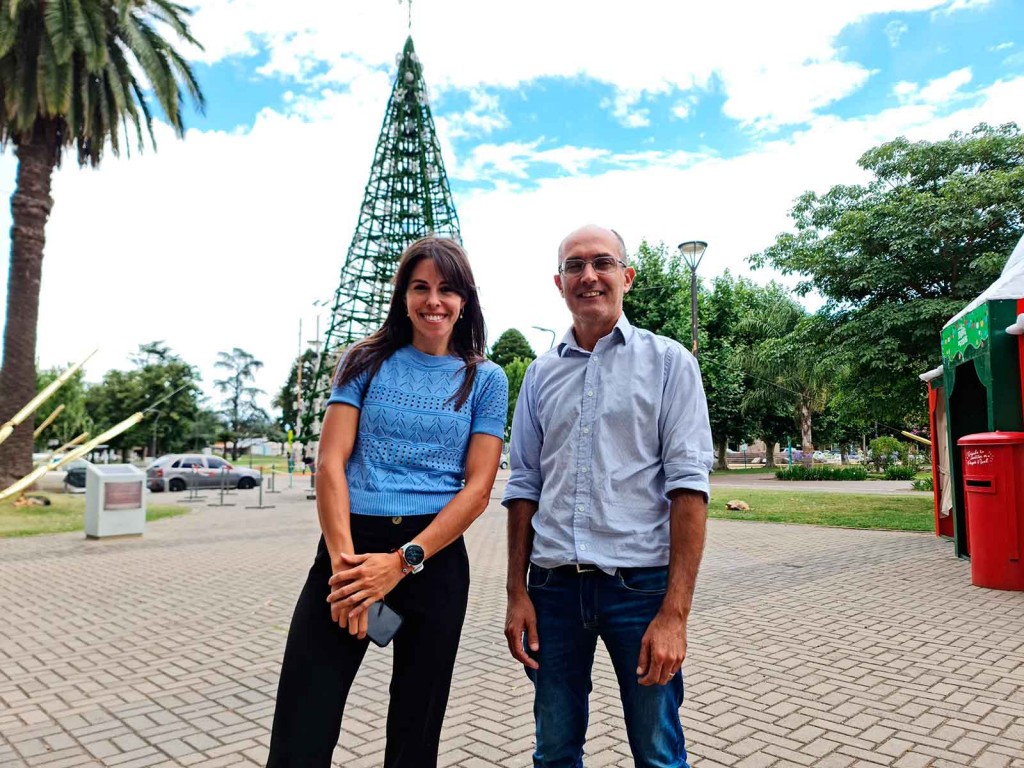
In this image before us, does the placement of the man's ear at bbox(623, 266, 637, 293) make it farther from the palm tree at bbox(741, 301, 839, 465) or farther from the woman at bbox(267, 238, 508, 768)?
the palm tree at bbox(741, 301, 839, 465)

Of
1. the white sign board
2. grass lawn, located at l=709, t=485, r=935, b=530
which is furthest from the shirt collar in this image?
the white sign board

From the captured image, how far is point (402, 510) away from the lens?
210cm

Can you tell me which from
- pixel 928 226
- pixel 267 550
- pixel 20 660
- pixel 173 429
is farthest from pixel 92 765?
pixel 173 429

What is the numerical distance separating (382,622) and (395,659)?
0.71 feet

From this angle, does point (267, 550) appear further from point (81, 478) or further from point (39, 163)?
point (81, 478)

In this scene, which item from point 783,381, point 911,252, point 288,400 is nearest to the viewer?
point 911,252

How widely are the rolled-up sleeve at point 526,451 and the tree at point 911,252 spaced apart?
13.5 metres

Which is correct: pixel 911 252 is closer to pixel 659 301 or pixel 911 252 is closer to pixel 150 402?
pixel 659 301

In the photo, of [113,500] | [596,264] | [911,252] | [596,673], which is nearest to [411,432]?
→ [596,264]

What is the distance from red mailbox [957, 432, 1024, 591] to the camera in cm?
700

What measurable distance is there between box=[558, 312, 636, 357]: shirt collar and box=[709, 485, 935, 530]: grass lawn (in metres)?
12.2

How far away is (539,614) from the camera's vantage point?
2199 millimetres

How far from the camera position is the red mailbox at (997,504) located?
7.00 m

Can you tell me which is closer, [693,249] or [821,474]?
[693,249]
